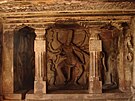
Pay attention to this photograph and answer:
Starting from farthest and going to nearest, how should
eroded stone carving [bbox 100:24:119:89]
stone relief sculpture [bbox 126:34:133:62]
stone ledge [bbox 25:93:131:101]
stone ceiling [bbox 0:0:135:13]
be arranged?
eroded stone carving [bbox 100:24:119:89] < stone ledge [bbox 25:93:131:101] < stone relief sculpture [bbox 126:34:133:62] < stone ceiling [bbox 0:0:135:13]

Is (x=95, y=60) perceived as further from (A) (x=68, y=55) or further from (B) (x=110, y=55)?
(A) (x=68, y=55)

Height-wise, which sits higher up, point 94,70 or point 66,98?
point 94,70

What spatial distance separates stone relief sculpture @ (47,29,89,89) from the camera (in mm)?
7512

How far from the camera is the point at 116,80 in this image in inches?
290

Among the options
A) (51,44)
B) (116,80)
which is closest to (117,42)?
(116,80)

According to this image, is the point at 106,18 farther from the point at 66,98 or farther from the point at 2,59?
the point at 2,59

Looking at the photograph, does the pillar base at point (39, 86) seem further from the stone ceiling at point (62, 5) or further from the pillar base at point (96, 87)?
the stone ceiling at point (62, 5)

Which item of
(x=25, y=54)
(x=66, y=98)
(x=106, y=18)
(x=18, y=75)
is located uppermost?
(x=106, y=18)

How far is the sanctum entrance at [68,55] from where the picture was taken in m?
6.42

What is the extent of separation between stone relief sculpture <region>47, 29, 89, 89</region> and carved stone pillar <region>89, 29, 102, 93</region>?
87 cm

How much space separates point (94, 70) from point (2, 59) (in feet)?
6.73

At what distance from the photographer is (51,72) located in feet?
24.8

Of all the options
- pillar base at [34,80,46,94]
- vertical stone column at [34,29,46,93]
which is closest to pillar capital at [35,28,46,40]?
vertical stone column at [34,29,46,93]

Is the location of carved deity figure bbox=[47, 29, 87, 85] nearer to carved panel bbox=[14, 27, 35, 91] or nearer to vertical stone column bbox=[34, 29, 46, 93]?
carved panel bbox=[14, 27, 35, 91]
